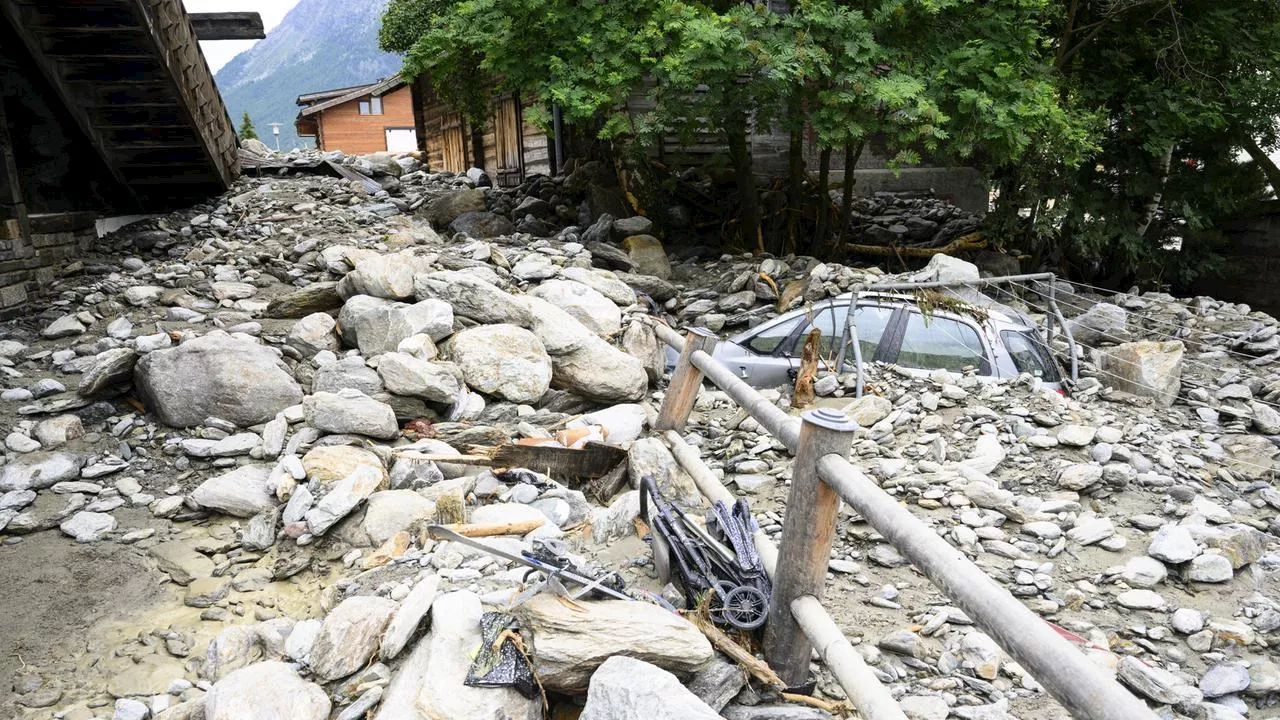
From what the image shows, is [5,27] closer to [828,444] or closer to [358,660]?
[358,660]

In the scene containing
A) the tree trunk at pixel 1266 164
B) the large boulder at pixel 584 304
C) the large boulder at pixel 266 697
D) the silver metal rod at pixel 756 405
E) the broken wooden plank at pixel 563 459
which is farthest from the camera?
the tree trunk at pixel 1266 164

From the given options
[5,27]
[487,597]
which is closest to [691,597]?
[487,597]

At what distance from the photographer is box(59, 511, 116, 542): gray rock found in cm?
464

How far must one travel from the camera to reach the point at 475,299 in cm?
681

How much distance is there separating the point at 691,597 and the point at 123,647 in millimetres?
2743

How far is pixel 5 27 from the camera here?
734 cm

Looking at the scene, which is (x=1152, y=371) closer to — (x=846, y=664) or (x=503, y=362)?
(x=503, y=362)

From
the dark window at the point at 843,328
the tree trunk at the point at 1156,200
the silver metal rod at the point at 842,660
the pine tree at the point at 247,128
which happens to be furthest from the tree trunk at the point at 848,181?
the pine tree at the point at 247,128

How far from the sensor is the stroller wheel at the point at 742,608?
113 inches

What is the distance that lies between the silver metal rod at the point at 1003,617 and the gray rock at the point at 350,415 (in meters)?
3.67

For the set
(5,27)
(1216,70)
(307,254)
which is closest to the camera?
(5,27)

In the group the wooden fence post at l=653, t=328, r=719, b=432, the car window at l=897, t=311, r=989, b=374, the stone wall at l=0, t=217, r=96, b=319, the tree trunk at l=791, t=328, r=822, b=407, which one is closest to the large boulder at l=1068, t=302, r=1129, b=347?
the car window at l=897, t=311, r=989, b=374

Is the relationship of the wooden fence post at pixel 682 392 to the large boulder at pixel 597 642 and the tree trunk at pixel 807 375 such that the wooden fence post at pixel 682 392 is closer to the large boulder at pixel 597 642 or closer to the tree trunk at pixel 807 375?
the tree trunk at pixel 807 375

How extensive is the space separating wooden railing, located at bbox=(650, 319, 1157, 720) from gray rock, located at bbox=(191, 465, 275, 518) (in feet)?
10.2
